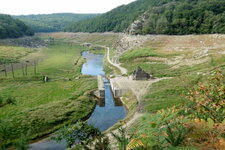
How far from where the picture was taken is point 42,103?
133 feet

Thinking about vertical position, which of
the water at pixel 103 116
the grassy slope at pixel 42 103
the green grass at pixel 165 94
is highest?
the green grass at pixel 165 94

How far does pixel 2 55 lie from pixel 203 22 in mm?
81528

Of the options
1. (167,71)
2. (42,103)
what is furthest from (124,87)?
(42,103)

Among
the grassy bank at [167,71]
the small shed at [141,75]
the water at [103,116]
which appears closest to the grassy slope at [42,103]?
the water at [103,116]

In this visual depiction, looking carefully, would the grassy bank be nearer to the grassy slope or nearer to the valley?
the valley

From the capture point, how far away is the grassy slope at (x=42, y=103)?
31219mm

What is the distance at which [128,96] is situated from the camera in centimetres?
4475

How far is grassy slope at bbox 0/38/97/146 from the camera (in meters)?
31.2

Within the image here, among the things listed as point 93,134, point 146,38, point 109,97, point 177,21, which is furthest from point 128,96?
point 177,21

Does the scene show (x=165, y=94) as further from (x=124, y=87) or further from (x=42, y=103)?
(x=42, y=103)

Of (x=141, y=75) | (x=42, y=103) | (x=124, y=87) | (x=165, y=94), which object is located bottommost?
(x=42, y=103)

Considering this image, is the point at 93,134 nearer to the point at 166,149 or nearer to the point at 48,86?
the point at 166,149

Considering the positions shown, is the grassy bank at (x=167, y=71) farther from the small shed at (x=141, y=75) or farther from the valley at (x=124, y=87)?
the small shed at (x=141, y=75)

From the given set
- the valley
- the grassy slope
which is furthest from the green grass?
the grassy slope
